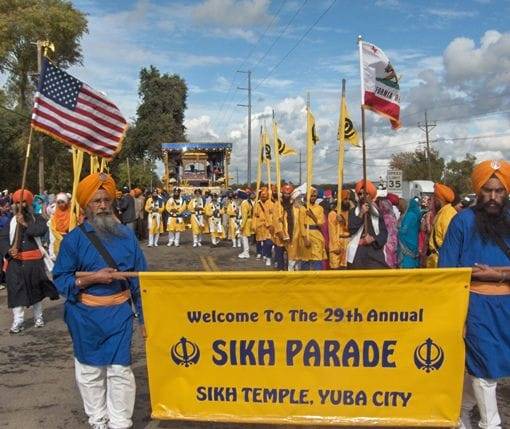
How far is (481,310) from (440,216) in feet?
13.7

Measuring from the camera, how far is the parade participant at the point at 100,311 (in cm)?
425

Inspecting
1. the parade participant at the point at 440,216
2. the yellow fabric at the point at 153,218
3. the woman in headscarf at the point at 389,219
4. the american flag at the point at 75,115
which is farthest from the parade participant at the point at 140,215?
the american flag at the point at 75,115

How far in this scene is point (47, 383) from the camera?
6172 millimetres

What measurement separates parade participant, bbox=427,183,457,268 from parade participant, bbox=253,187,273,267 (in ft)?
22.4

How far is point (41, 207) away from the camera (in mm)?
19719

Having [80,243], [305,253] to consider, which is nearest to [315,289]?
[80,243]

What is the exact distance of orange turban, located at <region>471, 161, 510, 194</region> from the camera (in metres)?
4.19

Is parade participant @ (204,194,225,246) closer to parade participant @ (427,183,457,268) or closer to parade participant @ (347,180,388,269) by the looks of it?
parade participant @ (427,183,457,268)

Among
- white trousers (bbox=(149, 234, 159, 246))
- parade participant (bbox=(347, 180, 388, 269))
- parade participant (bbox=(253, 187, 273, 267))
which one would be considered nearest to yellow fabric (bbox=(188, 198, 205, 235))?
white trousers (bbox=(149, 234, 159, 246))

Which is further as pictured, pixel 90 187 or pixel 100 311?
pixel 90 187

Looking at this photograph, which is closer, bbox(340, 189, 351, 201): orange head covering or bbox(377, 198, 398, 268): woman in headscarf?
bbox(377, 198, 398, 268): woman in headscarf

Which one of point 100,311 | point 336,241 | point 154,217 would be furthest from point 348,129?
point 154,217

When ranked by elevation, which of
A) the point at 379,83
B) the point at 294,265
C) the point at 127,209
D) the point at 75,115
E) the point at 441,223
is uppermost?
the point at 379,83

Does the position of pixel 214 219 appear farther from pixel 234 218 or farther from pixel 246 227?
pixel 246 227
